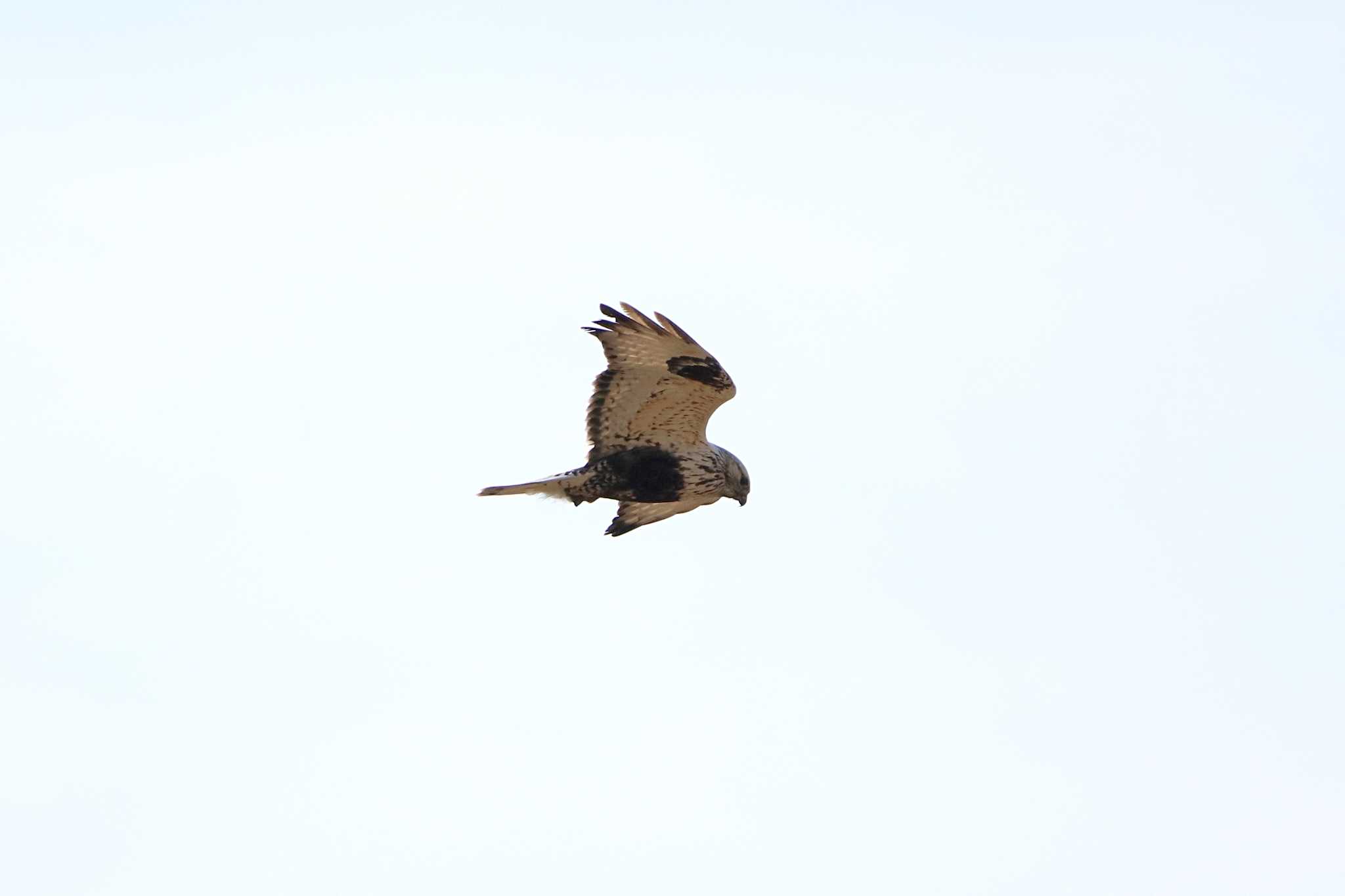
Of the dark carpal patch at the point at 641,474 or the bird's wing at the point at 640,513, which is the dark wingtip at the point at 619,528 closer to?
the bird's wing at the point at 640,513

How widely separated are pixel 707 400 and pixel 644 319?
42.2 inches

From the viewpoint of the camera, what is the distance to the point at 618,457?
1146 inches

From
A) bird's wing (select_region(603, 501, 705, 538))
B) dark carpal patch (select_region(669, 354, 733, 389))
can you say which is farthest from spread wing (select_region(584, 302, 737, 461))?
bird's wing (select_region(603, 501, 705, 538))

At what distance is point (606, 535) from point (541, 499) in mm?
1047

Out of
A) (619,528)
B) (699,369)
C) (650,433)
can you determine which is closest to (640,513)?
(619,528)

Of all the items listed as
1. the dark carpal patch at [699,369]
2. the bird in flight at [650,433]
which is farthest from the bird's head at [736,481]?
the dark carpal patch at [699,369]

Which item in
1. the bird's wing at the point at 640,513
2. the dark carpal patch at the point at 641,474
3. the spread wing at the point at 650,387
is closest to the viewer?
the spread wing at the point at 650,387

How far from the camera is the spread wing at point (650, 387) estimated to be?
28.5 meters

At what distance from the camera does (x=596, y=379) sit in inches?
1137

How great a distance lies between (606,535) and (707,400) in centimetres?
187

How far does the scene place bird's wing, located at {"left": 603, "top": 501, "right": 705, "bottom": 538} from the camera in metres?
29.8

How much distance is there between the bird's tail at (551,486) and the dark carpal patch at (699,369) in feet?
4.52

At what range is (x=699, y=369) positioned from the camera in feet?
93.8

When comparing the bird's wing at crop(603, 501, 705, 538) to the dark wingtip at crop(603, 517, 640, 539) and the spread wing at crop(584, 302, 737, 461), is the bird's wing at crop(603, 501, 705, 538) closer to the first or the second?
the dark wingtip at crop(603, 517, 640, 539)
